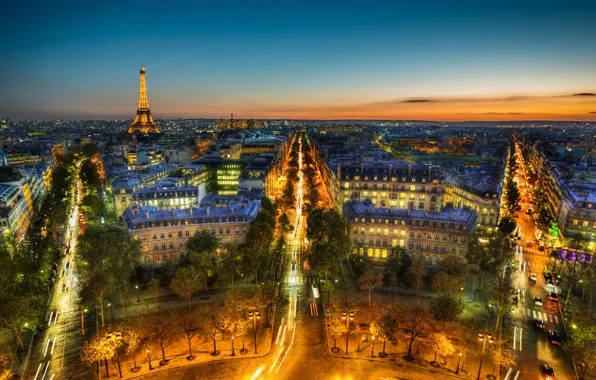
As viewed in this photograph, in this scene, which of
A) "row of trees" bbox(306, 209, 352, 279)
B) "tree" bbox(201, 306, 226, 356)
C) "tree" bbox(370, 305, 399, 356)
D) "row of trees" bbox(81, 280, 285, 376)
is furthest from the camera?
"row of trees" bbox(306, 209, 352, 279)

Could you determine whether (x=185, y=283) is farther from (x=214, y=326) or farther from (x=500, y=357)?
(x=500, y=357)

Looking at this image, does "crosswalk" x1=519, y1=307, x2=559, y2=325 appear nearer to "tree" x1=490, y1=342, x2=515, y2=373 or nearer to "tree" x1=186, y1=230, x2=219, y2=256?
"tree" x1=490, y1=342, x2=515, y2=373

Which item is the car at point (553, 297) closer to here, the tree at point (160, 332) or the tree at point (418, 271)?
the tree at point (418, 271)

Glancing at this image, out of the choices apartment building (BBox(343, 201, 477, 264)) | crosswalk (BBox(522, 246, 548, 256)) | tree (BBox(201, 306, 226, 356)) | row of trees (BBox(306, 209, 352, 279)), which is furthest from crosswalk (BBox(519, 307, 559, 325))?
tree (BBox(201, 306, 226, 356))

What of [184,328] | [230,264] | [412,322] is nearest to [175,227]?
[230,264]

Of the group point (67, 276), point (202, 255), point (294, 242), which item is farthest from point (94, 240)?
point (294, 242)

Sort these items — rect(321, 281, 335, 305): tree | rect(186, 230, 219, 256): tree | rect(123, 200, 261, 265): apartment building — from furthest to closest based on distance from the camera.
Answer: rect(123, 200, 261, 265): apartment building
rect(186, 230, 219, 256): tree
rect(321, 281, 335, 305): tree
